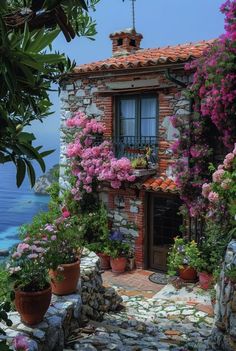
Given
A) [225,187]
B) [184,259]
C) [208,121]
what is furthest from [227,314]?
[208,121]

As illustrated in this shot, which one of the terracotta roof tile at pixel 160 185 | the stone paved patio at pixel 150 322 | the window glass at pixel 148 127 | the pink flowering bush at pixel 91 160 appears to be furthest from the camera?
the window glass at pixel 148 127

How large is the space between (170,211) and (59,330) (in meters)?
5.48

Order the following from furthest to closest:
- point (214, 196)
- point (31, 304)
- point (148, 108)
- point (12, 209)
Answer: point (12, 209) < point (148, 108) < point (214, 196) < point (31, 304)

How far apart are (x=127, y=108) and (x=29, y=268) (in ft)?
21.3

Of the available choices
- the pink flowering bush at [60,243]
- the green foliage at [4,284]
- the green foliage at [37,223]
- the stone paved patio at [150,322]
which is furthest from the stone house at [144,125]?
the green foliage at [4,284]

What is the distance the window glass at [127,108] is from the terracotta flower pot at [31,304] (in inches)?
257

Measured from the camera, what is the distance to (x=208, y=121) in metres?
8.72

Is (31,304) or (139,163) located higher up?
(139,163)

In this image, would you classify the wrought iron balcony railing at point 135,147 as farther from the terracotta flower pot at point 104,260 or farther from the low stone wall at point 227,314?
the low stone wall at point 227,314

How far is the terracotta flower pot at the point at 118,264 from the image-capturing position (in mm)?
10000

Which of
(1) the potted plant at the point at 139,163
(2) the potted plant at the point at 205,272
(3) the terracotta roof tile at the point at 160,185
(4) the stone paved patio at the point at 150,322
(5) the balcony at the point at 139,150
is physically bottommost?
(4) the stone paved patio at the point at 150,322

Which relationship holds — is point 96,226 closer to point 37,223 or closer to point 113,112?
point 37,223

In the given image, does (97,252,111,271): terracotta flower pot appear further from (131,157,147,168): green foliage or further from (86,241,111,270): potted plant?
(131,157,147,168): green foliage

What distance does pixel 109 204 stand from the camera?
34.7 ft
